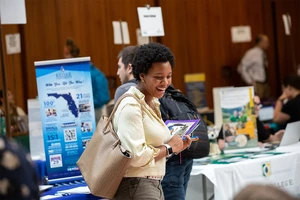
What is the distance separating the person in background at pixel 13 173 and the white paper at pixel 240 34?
33.1 feet

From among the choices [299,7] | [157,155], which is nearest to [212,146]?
[157,155]

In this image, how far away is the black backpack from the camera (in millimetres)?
3926

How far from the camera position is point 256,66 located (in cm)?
1130

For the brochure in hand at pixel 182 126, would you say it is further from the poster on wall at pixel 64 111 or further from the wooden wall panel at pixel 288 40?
the wooden wall panel at pixel 288 40

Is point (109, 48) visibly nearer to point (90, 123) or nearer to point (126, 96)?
point (90, 123)

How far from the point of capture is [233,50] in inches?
460

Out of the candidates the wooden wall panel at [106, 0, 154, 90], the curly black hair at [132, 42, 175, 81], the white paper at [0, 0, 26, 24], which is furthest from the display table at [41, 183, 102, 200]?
the wooden wall panel at [106, 0, 154, 90]

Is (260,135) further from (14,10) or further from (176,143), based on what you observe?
(176,143)

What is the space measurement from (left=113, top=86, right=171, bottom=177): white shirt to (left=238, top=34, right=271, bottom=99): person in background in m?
8.18

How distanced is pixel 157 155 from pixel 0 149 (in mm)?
1698

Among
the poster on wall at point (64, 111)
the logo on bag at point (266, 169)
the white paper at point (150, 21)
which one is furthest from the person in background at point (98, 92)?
the poster on wall at point (64, 111)

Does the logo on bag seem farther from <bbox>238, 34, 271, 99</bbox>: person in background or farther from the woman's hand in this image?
<bbox>238, 34, 271, 99</bbox>: person in background

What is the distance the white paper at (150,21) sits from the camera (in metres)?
5.65

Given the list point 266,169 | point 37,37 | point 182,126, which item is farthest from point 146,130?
point 37,37
